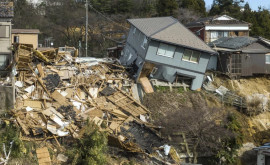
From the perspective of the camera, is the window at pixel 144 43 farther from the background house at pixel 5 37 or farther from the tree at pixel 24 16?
the tree at pixel 24 16

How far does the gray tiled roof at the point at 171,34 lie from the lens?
2661 cm

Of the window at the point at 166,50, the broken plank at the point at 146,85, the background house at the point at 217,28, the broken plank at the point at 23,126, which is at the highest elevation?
the background house at the point at 217,28

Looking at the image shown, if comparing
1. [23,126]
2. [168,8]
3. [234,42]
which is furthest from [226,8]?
[23,126]

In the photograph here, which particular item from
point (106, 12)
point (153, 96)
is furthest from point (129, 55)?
point (106, 12)

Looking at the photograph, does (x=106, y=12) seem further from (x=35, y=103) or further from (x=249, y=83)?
(x=35, y=103)

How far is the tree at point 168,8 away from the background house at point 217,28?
7.67 metres

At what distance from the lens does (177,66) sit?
26859mm

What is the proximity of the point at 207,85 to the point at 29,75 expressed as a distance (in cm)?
1163

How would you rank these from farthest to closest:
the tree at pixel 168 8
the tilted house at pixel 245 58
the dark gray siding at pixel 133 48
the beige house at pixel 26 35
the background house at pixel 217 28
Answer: the tree at pixel 168 8 < the background house at pixel 217 28 < the tilted house at pixel 245 58 < the beige house at pixel 26 35 < the dark gray siding at pixel 133 48

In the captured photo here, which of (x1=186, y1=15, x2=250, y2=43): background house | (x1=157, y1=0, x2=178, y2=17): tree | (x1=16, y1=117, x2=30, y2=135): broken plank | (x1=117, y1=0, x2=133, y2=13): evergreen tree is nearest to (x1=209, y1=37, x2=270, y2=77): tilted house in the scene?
(x1=186, y1=15, x2=250, y2=43): background house

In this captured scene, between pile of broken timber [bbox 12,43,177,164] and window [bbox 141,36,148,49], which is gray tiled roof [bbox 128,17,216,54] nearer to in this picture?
window [bbox 141,36,148,49]

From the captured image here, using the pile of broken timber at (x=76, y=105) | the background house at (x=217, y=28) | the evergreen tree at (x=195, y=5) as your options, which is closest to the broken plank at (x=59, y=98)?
the pile of broken timber at (x=76, y=105)

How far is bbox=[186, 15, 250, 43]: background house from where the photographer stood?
35312mm

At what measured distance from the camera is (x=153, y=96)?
84.0 feet
